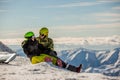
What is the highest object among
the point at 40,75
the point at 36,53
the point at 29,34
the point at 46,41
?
the point at 29,34

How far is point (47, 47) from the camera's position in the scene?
17844 millimetres

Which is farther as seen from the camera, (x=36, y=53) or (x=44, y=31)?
(x=44, y=31)

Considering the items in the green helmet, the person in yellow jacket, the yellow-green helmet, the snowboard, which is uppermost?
the yellow-green helmet

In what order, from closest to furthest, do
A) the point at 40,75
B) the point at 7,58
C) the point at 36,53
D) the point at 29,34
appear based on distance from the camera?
the point at 40,75, the point at 36,53, the point at 29,34, the point at 7,58

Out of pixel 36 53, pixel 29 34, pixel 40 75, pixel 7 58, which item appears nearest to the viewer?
Result: pixel 40 75

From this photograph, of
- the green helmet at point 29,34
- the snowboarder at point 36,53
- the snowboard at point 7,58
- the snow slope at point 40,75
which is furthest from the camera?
the snowboard at point 7,58

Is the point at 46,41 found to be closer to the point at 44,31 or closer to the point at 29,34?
the point at 44,31

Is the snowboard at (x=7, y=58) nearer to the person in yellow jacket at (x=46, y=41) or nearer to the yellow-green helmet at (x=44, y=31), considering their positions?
the person in yellow jacket at (x=46, y=41)

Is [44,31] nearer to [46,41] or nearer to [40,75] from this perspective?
[46,41]

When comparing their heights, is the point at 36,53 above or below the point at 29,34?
below

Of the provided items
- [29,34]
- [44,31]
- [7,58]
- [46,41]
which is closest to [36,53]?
[46,41]

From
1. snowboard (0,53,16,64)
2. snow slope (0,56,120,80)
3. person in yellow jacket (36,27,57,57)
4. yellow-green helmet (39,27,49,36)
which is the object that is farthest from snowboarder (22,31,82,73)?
snow slope (0,56,120,80)

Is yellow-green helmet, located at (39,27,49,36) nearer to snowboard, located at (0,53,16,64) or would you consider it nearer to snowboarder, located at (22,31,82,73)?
snowboarder, located at (22,31,82,73)

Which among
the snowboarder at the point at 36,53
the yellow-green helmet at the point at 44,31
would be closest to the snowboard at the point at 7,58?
the snowboarder at the point at 36,53
